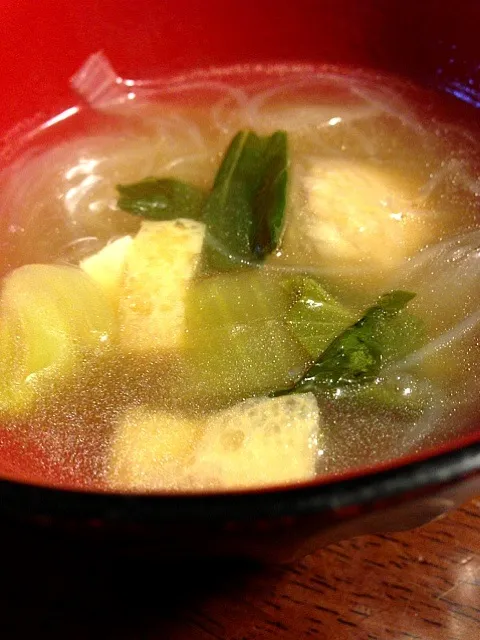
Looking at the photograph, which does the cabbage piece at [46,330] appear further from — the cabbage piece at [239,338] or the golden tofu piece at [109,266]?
the cabbage piece at [239,338]

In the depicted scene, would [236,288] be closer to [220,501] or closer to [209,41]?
[220,501]

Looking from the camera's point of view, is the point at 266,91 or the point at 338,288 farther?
the point at 266,91

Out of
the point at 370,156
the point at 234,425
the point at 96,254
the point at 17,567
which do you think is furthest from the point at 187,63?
the point at 17,567

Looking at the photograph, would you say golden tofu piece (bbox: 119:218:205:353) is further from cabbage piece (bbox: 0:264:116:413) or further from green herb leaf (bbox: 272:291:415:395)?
green herb leaf (bbox: 272:291:415:395)

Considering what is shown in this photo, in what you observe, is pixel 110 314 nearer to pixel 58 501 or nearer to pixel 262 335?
pixel 262 335

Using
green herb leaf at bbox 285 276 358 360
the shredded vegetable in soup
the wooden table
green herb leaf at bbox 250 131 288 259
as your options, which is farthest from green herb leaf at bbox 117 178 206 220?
the wooden table

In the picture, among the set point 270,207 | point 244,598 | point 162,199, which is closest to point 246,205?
point 270,207

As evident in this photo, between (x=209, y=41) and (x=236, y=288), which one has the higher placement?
(x=209, y=41)
